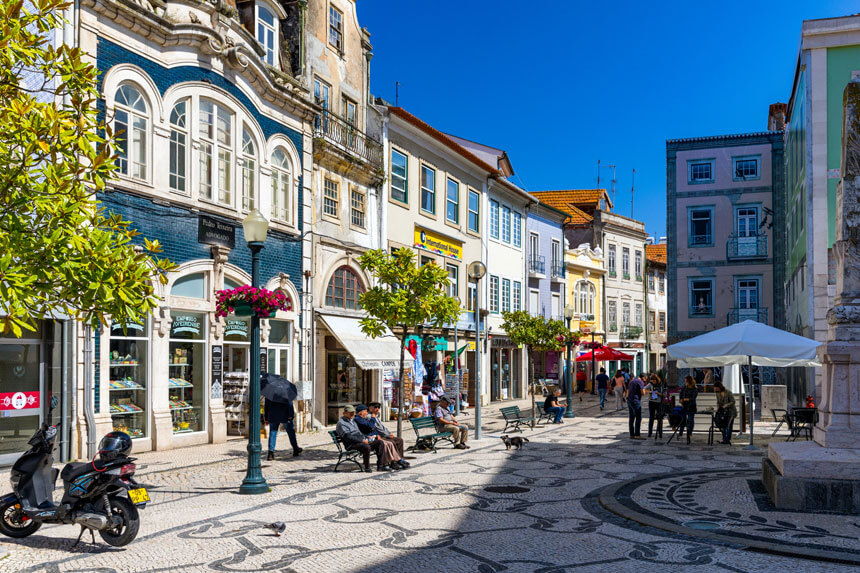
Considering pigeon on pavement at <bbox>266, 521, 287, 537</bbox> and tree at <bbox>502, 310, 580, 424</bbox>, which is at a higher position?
tree at <bbox>502, 310, 580, 424</bbox>

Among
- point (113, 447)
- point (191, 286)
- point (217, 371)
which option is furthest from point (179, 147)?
point (113, 447)

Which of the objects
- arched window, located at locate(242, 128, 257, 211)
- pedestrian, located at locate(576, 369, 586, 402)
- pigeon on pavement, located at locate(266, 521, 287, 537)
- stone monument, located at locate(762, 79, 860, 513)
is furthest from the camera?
pedestrian, located at locate(576, 369, 586, 402)

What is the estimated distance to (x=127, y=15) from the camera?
1537 centimetres

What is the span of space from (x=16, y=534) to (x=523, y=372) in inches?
1252

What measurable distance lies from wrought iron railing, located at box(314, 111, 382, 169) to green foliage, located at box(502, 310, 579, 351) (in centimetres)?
786

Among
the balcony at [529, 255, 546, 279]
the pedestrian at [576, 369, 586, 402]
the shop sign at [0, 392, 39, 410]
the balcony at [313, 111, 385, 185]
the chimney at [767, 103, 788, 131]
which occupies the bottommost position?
the pedestrian at [576, 369, 586, 402]

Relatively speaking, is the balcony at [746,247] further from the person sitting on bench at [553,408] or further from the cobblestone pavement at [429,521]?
the cobblestone pavement at [429,521]

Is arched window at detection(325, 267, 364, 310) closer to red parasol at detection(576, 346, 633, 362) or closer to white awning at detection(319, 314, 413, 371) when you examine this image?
white awning at detection(319, 314, 413, 371)

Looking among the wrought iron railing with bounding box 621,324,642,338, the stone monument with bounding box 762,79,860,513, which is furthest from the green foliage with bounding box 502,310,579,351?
the wrought iron railing with bounding box 621,324,642,338

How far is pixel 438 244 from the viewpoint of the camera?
96.6 ft

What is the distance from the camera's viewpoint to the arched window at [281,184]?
20062 mm

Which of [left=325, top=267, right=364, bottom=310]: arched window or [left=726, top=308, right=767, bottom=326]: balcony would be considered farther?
[left=726, top=308, right=767, bottom=326]: balcony

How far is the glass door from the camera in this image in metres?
13.2

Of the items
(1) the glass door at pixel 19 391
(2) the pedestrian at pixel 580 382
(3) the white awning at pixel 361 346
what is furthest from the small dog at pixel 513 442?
(2) the pedestrian at pixel 580 382
